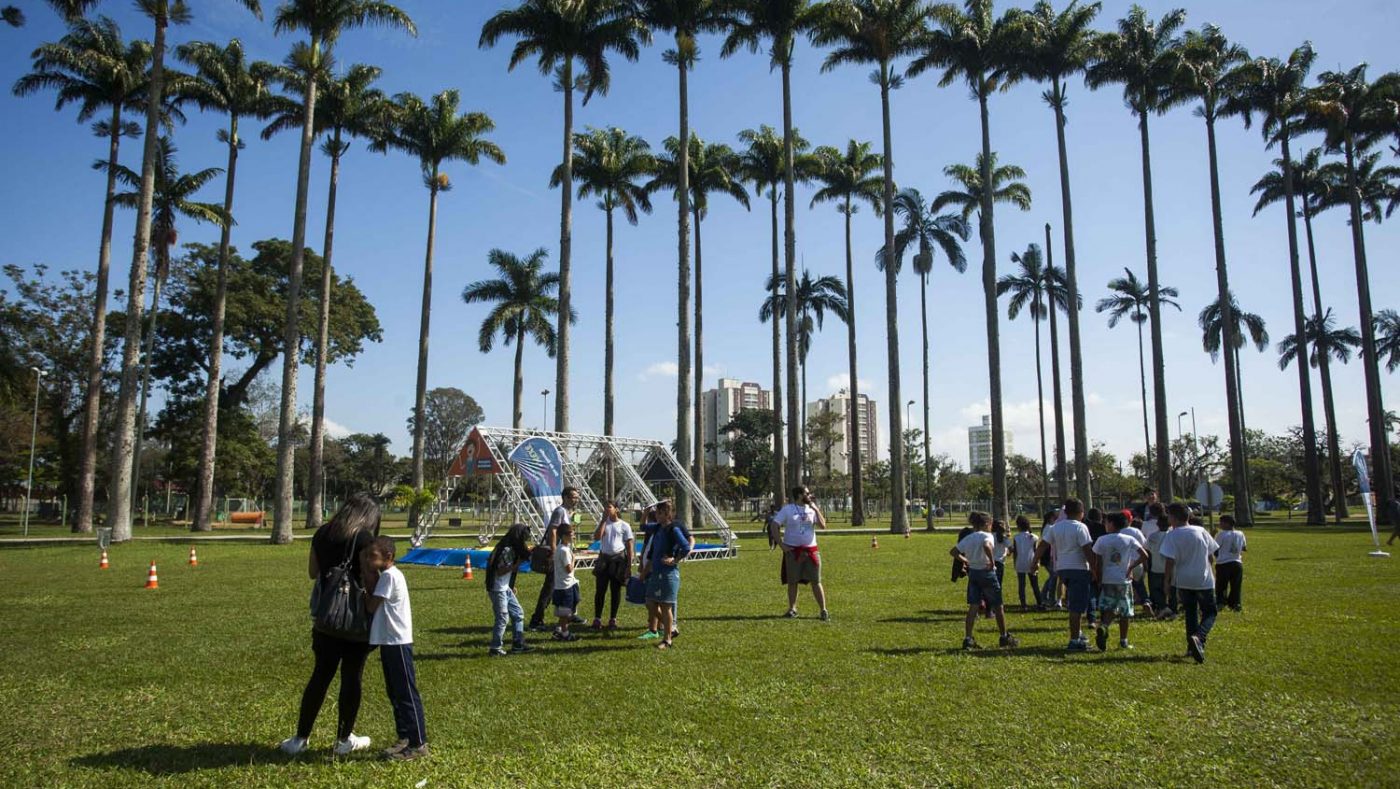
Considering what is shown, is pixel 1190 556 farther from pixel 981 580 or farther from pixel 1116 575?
pixel 981 580

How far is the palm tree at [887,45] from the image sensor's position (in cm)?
3691

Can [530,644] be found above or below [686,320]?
below

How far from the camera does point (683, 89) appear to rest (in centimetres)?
3481

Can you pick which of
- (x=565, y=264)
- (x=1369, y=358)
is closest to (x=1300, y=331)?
(x=1369, y=358)

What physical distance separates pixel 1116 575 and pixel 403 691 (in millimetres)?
7777

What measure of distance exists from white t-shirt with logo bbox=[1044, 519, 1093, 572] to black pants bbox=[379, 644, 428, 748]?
285 inches

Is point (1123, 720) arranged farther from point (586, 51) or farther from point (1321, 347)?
point (1321, 347)

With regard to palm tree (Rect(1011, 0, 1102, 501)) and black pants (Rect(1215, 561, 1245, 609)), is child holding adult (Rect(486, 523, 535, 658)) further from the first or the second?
palm tree (Rect(1011, 0, 1102, 501))

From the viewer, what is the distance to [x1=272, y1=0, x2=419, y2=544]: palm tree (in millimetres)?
30938

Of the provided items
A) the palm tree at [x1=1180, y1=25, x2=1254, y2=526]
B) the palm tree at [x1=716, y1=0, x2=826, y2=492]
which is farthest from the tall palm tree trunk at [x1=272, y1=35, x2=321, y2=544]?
the palm tree at [x1=1180, y1=25, x2=1254, y2=526]

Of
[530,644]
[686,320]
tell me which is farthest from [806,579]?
[686,320]

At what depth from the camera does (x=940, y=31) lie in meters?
38.7

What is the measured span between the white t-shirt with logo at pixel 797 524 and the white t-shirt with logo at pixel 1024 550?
3.96 metres

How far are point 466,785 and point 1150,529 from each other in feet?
36.9
